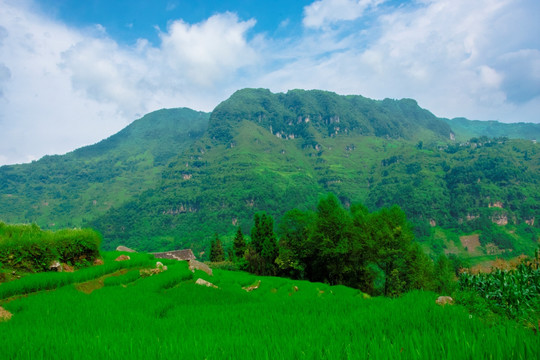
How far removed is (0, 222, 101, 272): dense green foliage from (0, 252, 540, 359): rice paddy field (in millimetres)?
1828

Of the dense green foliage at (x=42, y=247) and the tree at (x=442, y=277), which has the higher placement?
the dense green foliage at (x=42, y=247)

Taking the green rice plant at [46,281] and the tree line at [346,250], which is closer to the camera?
the green rice plant at [46,281]

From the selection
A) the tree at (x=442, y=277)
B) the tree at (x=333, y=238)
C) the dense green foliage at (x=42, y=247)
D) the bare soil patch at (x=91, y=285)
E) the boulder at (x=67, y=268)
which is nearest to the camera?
the bare soil patch at (x=91, y=285)

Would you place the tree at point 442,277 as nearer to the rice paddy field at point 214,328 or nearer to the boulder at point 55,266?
the rice paddy field at point 214,328

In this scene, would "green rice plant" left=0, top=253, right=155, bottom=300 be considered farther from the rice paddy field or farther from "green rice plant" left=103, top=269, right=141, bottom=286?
"green rice plant" left=103, top=269, right=141, bottom=286

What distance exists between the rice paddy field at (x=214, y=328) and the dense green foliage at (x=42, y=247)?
1828 millimetres

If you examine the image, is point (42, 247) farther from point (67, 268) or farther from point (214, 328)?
point (214, 328)

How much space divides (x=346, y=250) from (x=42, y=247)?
3128 centimetres

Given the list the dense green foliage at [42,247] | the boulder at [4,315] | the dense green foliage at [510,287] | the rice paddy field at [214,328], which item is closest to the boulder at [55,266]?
the dense green foliage at [42,247]

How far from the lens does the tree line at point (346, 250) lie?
35281 millimetres

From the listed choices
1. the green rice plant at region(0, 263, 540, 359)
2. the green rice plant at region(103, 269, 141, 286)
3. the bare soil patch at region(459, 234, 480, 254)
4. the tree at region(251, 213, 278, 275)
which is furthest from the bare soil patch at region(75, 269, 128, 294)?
the bare soil patch at region(459, 234, 480, 254)

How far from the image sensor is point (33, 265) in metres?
13.1

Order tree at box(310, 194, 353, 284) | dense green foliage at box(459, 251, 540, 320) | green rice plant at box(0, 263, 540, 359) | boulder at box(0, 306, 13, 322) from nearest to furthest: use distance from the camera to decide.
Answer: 1. green rice plant at box(0, 263, 540, 359)
2. boulder at box(0, 306, 13, 322)
3. dense green foliage at box(459, 251, 540, 320)
4. tree at box(310, 194, 353, 284)

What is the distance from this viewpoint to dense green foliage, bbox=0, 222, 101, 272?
40.7ft
